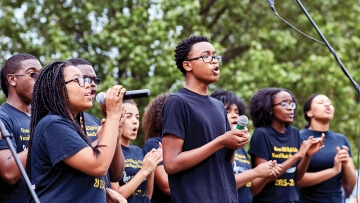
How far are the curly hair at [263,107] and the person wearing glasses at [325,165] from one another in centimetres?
59

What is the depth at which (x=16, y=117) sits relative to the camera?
5969mm

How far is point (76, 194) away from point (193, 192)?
0.97 meters

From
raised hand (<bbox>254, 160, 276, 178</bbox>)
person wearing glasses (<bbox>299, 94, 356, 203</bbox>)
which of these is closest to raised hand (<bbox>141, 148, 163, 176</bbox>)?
raised hand (<bbox>254, 160, 276, 178</bbox>)

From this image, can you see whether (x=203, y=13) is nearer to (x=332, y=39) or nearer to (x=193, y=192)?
(x=332, y=39)

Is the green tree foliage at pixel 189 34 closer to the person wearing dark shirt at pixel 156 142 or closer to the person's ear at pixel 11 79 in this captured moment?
the person wearing dark shirt at pixel 156 142

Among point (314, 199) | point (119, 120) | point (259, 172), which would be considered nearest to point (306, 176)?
point (314, 199)

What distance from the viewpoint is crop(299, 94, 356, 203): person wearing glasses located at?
802 centimetres

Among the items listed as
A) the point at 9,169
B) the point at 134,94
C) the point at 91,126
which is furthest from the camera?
the point at 91,126

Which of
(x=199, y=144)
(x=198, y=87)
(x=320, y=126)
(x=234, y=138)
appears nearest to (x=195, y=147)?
(x=199, y=144)

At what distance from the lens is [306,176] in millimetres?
7988

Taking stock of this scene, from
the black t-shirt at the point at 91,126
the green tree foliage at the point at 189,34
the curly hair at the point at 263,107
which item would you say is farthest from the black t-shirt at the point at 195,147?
the green tree foliage at the point at 189,34

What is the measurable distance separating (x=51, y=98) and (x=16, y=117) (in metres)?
1.20

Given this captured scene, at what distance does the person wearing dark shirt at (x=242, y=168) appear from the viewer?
705 cm

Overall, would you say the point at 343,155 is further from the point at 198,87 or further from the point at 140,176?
the point at 198,87
